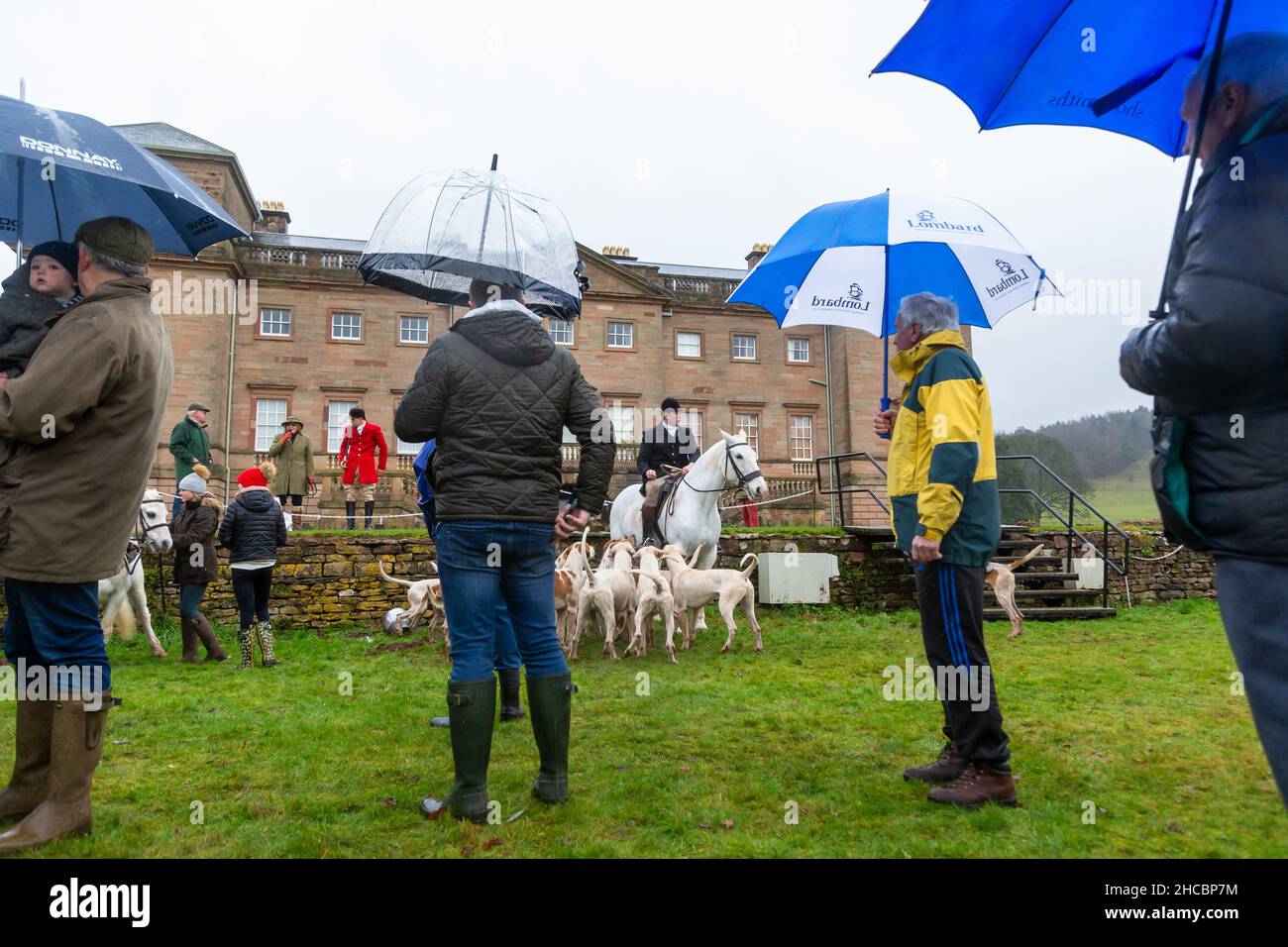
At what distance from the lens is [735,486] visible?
1136 centimetres

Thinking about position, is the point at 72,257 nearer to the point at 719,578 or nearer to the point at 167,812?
the point at 167,812

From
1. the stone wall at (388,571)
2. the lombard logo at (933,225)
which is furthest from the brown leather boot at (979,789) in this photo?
the stone wall at (388,571)

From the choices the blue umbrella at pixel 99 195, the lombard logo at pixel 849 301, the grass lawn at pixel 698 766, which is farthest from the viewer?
the lombard logo at pixel 849 301

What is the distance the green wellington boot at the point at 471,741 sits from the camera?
3.60 metres

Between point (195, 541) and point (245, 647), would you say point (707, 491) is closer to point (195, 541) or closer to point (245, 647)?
point (245, 647)

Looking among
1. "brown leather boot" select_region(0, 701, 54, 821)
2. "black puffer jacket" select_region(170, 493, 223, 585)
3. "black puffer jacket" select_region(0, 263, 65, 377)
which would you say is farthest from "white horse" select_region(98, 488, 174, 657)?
"brown leather boot" select_region(0, 701, 54, 821)

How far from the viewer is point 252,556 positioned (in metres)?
8.91

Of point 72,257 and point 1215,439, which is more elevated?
point 72,257

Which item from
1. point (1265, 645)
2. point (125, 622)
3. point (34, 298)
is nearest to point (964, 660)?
point (1265, 645)

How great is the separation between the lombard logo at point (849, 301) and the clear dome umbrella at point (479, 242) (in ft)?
7.80

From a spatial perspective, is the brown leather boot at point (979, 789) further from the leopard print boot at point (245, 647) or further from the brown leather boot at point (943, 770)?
the leopard print boot at point (245, 647)

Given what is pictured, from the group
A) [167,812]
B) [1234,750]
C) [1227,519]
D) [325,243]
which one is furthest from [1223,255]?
[325,243]

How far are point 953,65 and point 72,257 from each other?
4.12 meters

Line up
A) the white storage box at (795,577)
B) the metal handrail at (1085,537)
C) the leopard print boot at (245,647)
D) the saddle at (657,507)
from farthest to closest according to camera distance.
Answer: the metal handrail at (1085,537) < the white storage box at (795,577) < the saddle at (657,507) < the leopard print boot at (245,647)
